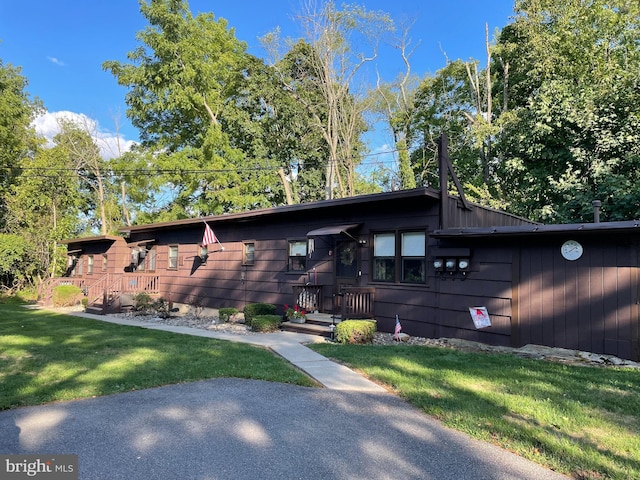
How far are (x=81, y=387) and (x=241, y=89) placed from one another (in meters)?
21.5

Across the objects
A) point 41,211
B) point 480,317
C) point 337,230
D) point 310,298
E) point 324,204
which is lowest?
point 480,317

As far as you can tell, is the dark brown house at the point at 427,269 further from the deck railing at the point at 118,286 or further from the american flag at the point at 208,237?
the american flag at the point at 208,237

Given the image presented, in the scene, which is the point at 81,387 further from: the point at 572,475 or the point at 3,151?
the point at 3,151

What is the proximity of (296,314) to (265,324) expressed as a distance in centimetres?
72

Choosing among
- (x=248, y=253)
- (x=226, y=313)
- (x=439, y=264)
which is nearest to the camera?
(x=439, y=264)

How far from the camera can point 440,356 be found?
6312 millimetres

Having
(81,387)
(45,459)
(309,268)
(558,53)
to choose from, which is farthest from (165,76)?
(45,459)

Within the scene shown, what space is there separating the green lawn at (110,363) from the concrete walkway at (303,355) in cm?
21

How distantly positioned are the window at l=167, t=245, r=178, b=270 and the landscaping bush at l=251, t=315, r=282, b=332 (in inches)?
259

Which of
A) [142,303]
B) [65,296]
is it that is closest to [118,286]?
A: [142,303]

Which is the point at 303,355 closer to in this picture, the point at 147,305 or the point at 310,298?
the point at 310,298

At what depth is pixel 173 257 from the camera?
15.1 metres

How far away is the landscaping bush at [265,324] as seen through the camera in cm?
927

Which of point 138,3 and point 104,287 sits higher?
point 138,3
